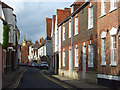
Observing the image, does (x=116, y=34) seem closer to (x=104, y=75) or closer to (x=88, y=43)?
(x=104, y=75)

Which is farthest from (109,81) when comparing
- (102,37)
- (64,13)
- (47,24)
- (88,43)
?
(47,24)

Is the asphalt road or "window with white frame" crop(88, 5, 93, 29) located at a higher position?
"window with white frame" crop(88, 5, 93, 29)

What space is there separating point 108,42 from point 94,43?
2.79 meters

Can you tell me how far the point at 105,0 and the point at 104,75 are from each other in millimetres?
5506

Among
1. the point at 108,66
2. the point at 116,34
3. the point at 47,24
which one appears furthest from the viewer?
the point at 47,24

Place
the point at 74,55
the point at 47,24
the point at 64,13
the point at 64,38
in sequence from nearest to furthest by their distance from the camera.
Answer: the point at 74,55
the point at 64,38
the point at 64,13
the point at 47,24

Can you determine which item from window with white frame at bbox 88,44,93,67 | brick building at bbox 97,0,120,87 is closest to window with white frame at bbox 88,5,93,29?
window with white frame at bbox 88,44,93,67

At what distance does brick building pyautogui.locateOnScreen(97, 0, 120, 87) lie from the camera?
15992mm

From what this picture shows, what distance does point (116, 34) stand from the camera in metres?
16.1

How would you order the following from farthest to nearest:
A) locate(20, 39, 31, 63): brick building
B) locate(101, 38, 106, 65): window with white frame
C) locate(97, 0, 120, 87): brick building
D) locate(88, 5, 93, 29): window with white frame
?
locate(20, 39, 31, 63): brick building → locate(88, 5, 93, 29): window with white frame → locate(101, 38, 106, 65): window with white frame → locate(97, 0, 120, 87): brick building

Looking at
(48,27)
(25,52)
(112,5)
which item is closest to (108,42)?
(112,5)

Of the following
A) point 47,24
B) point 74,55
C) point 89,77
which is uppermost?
point 47,24

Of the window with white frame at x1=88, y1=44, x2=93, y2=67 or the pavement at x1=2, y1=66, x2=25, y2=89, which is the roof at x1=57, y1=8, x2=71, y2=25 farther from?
the window with white frame at x1=88, y1=44, x2=93, y2=67

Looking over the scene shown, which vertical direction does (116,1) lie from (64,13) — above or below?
below
